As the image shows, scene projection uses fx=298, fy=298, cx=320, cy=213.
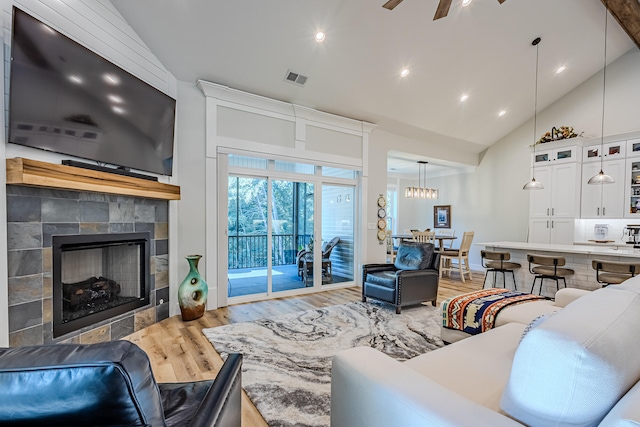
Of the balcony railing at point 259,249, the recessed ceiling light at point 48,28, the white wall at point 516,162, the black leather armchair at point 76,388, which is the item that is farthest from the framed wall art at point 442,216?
the black leather armchair at point 76,388

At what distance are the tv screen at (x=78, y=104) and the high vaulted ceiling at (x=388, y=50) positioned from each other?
0.83 metres

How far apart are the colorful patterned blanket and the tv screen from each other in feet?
11.5

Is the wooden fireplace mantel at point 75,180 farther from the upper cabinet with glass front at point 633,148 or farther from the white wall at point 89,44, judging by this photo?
the upper cabinet with glass front at point 633,148

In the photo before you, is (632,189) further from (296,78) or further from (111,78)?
(111,78)

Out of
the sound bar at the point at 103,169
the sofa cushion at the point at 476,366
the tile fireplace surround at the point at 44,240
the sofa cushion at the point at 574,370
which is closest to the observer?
the sofa cushion at the point at 574,370

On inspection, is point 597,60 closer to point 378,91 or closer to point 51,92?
point 378,91

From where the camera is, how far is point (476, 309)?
2566 millimetres

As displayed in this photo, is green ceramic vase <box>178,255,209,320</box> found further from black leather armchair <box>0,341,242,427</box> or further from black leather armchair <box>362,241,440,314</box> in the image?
black leather armchair <box>0,341,242,427</box>

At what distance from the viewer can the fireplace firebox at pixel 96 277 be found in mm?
2607

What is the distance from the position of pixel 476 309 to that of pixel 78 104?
12.8 feet

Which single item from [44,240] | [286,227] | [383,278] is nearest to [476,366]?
[383,278]

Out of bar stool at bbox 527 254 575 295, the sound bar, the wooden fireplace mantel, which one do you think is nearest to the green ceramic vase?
the wooden fireplace mantel

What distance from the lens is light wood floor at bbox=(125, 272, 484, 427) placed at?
2.38 m

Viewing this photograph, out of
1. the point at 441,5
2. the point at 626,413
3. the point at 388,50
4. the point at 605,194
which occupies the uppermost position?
the point at 388,50
